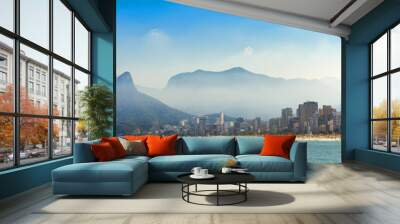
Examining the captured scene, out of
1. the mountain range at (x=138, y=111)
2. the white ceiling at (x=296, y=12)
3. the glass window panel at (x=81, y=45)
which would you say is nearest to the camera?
the glass window panel at (x=81, y=45)

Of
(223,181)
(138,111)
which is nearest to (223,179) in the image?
(223,181)

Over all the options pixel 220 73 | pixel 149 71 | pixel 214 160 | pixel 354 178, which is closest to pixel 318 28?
pixel 354 178

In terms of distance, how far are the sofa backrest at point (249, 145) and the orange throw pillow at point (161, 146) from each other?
1.20 meters

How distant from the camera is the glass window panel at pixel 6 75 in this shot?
485 cm

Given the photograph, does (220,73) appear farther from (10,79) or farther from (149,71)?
(10,79)

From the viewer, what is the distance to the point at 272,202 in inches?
178

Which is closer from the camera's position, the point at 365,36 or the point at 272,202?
the point at 272,202

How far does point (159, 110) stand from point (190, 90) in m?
1.55

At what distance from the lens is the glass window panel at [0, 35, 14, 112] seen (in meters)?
4.85

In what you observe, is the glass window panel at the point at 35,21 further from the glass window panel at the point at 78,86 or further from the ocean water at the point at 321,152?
the ocean water at the point at 321,152

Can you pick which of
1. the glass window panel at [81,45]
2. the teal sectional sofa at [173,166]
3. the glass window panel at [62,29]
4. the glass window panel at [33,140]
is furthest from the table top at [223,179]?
the glass window panel at [81,45]

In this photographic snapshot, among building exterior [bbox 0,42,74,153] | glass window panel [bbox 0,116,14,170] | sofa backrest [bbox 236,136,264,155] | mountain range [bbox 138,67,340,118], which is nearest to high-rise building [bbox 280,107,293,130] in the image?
mountain range [bbox 138,67,340,118]

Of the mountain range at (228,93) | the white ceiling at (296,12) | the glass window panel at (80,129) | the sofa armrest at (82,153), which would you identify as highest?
the white ceiling at (296,12)

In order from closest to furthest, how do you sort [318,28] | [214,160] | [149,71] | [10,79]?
1. [10,79]
2. [214,160]
3. [318,28]
4. [149,71]
